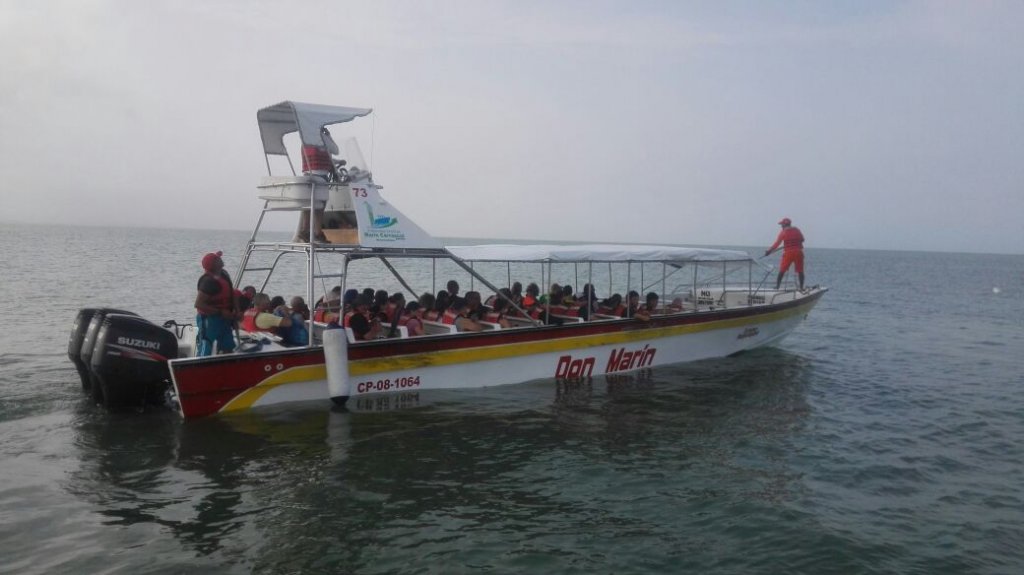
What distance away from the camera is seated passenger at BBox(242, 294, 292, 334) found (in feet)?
33.8

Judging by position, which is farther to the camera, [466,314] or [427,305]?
[427,305]

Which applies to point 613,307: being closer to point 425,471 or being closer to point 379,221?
point 379,221

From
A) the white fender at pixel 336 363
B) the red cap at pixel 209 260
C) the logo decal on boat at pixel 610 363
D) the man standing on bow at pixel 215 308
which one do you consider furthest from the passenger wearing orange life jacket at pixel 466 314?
the red cap at pixel 209 260

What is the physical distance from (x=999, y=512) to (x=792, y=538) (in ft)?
9.42

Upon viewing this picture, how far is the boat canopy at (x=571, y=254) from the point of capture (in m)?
13.1

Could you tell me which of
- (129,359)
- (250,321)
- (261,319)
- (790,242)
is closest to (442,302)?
(250,321)

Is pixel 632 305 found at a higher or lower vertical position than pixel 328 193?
lower

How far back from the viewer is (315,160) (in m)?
10.4

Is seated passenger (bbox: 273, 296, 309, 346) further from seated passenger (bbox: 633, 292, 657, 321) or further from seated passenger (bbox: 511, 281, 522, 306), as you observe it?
seated passenger (bbox: 633, 292, 657, 321)

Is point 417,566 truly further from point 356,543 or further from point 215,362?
point 215,362

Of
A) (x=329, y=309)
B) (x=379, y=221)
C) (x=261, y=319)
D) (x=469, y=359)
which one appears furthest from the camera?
(x=329, y=309)

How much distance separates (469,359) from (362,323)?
1.92 m

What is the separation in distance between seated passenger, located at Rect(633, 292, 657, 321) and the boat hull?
0.15m

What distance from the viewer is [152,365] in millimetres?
9453
